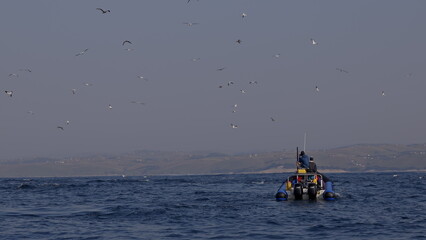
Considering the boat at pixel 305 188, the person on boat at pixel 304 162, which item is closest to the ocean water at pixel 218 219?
the boat at pixel 305 188

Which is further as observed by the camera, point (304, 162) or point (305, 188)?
point (304, 162)

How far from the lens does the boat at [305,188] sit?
48.4m

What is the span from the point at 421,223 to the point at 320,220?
537cm

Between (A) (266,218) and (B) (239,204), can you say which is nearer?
(A) (266,218)

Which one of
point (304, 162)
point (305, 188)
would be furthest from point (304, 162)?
point (305, 188)

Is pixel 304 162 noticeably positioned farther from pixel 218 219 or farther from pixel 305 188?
pixel 218 219

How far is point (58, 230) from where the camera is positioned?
112 feet

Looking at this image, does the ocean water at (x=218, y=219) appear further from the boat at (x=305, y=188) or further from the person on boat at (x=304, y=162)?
the person on boat at (x=304, y=162)

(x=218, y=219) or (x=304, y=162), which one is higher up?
(x=304, y=162)

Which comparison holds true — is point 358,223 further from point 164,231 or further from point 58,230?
point 58,230

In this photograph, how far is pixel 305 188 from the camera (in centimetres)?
4897

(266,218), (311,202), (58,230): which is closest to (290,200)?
(311,202)

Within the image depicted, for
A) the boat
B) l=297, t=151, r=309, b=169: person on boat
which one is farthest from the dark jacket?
the boat

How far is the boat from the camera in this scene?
4844 centimetres
